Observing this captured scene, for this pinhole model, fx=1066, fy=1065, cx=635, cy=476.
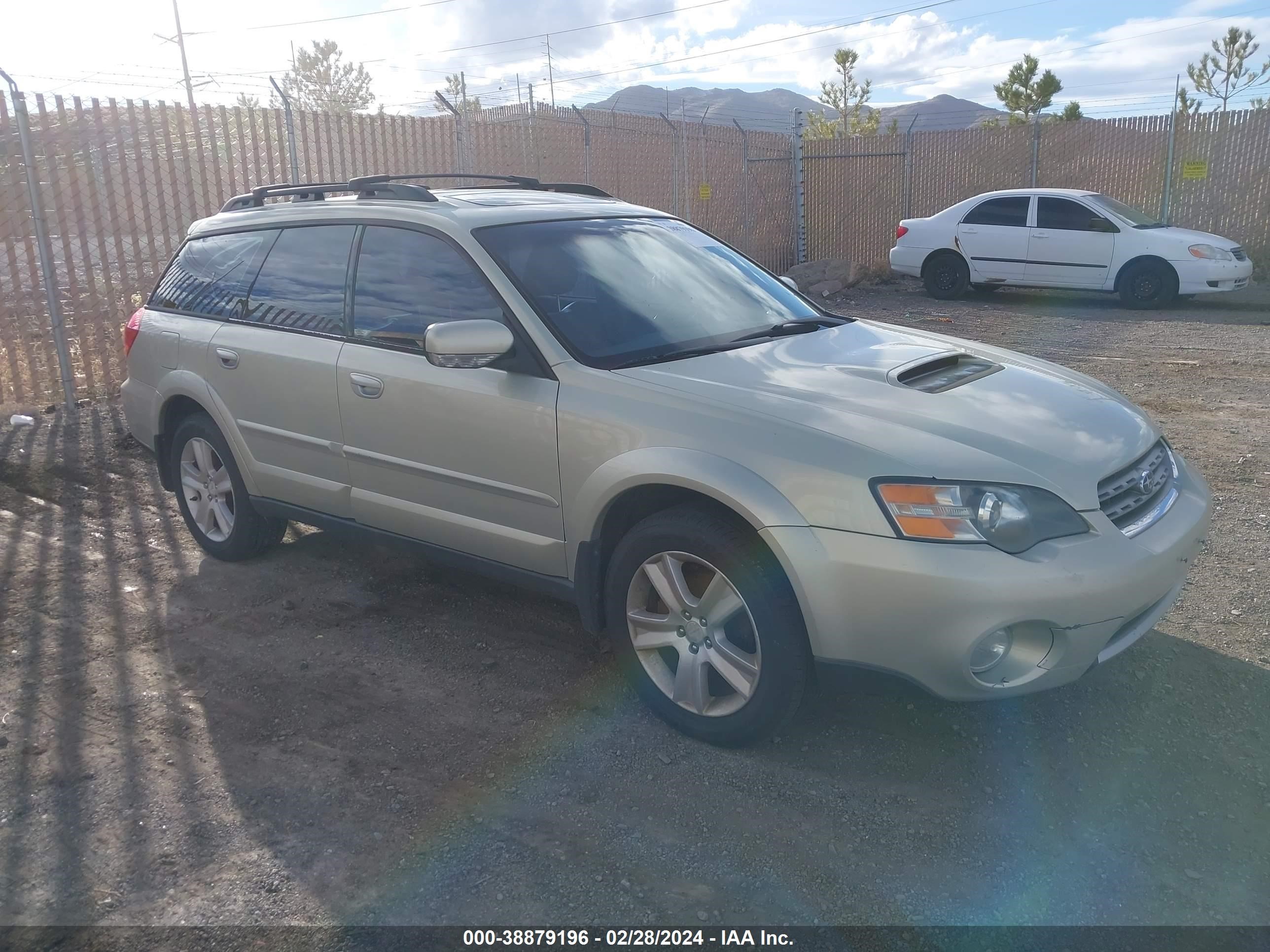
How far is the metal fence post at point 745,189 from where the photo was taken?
62.1ft

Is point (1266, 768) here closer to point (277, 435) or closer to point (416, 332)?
point (416, 332)

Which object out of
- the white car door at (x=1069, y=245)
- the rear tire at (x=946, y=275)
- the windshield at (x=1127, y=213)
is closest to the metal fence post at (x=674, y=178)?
the rear tire at (x=946, y=275)

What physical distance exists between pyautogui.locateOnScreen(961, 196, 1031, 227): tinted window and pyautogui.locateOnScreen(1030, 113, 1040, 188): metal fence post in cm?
448

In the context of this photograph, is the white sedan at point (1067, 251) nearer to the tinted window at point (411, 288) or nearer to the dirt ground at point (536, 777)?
the dirt ground at point (536, 777)

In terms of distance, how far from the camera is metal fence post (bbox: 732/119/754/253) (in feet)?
62.1

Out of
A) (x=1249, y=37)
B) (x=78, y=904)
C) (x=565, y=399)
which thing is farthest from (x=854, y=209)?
(x=1249, y=37)

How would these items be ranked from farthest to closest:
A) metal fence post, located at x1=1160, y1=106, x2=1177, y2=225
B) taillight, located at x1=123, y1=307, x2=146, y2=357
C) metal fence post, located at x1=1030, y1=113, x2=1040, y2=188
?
1. metal fence post, located at x1=1030, y1=113, x2=1040, y2=188
2. metal fence post, located at x1=1160, y1=106, x2=1177, y2=225
3. taillight, located at x1=123, y1=307, x2=146, y2=357

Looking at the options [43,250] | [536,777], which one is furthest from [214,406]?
[43,250]

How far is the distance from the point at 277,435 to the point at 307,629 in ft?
2.83

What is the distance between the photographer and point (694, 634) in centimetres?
344

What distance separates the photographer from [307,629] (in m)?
4.57

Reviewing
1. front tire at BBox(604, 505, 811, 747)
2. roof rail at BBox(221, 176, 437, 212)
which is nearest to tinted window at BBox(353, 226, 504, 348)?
roof rail at BBox(221, 176, 437, 212)

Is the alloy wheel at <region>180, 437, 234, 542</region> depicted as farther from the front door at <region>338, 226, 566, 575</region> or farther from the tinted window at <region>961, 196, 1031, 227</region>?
the tinted window at <region>961, 196, 1031, 227</region>

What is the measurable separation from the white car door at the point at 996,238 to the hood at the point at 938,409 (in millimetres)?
11841
